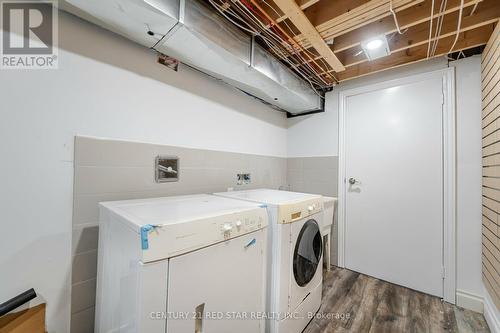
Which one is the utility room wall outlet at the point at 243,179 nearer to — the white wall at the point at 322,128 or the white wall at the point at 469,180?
the white wall at the point at 322,128

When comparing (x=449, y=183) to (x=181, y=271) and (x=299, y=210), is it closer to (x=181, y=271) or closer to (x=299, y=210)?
(x=299, y=210)

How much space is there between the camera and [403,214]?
7.29 ft

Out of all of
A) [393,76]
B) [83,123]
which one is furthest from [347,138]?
[83,123]

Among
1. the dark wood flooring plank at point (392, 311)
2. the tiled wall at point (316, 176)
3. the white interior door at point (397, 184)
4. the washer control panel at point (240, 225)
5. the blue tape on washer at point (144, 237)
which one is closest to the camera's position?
the blue tape on washer at point (144, 237)

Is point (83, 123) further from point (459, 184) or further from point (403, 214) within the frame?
point (459, 184)

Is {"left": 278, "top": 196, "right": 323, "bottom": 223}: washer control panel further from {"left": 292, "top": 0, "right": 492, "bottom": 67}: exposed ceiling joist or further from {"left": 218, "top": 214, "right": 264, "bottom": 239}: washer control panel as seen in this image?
{"left": 292, "top": 0, "right": 492, "bottom": 67}: exposed ceiling joist

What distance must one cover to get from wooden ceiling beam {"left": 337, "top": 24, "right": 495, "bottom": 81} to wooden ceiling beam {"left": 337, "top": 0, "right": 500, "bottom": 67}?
0.63 feet

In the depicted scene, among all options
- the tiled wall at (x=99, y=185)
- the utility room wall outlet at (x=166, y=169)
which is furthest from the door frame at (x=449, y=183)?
the utility room wall outlet at (x=166, y=169)

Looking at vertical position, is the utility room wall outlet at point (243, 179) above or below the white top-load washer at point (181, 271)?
above

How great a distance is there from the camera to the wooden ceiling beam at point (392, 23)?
1.43 metres

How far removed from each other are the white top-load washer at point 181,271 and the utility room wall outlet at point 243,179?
3.40 feet

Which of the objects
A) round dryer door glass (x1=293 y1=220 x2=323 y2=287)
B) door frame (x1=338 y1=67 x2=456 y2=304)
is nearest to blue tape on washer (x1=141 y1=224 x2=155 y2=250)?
round dryer door glass (x1=293 y1=220 x2=323 y2=287)

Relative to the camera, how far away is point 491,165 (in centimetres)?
162

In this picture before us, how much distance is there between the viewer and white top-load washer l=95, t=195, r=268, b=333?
801 millimetres
